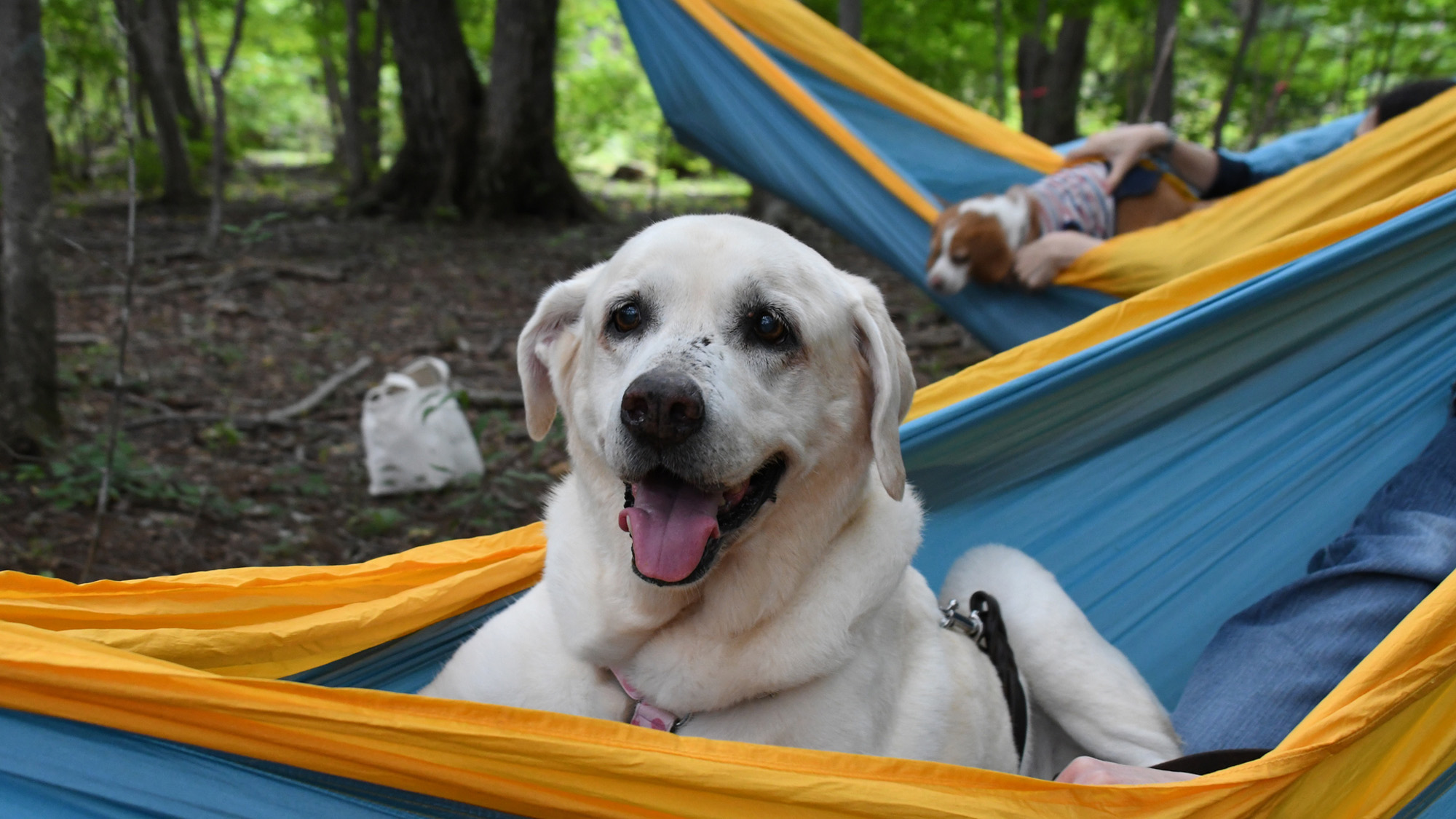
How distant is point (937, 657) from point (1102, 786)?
488 mm

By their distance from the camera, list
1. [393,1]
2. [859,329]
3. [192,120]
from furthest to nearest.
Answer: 1. [192,120]
2. [393,1]
3. [859,329]

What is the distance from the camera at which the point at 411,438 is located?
364 centimetres

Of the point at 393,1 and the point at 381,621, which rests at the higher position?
the point at 393,1

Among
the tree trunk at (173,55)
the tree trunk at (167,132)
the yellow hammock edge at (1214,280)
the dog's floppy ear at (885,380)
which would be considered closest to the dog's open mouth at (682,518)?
the dog's floppy ear at (885,380)

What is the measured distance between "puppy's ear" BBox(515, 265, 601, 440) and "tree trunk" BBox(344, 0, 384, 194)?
8541 mm

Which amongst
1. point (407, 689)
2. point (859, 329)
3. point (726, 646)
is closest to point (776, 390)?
point (859, 329)

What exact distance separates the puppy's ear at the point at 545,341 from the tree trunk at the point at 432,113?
7441 mm

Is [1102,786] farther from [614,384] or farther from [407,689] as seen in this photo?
[407,689]

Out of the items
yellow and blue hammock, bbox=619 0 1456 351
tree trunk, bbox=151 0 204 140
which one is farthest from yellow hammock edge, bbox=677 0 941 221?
tree trunk, bbox=151 0 204 140

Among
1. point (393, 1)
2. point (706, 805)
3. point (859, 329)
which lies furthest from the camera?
point (393, 1)

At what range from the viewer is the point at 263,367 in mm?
4941

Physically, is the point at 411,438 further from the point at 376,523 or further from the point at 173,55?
the point at 173,55

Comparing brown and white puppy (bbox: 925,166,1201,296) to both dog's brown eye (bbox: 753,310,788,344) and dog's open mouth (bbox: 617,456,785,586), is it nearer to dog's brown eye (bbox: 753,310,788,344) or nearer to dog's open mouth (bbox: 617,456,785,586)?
dog's brown eye (bbox: 753,310,788,344)

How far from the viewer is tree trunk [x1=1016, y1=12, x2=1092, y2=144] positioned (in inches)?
367
